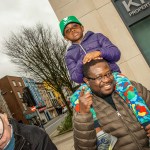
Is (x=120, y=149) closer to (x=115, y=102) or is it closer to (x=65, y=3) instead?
(x=115, y=102)

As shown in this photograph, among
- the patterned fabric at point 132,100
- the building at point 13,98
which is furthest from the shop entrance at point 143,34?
the building at point 13,98

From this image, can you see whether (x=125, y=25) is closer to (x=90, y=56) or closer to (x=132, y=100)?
(x=90, y=56)

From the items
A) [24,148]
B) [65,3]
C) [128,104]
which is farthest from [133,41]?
[24,148]

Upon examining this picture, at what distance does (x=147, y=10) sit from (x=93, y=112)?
4.79 meters

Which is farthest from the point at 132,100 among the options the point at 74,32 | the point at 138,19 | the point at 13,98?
the point at 13,98

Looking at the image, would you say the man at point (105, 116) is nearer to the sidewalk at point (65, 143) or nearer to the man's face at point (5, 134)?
the man's face at point (5, 134)

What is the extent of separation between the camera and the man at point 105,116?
88.5 inches

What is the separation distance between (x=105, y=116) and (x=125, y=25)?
4659 millimetres

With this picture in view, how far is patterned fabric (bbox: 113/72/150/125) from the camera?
7.43ft

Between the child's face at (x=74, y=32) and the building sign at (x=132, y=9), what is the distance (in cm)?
361

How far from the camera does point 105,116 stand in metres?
2.34

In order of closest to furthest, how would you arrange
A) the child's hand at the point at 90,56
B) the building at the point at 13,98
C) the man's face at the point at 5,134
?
the man's face at the point at 5,134 → the child's hand at the point at 90,56 → the building at the point at 13,98

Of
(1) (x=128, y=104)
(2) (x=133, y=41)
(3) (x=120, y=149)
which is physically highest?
(2) (x=133, y=41)

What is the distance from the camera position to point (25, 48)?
19.2 meters
